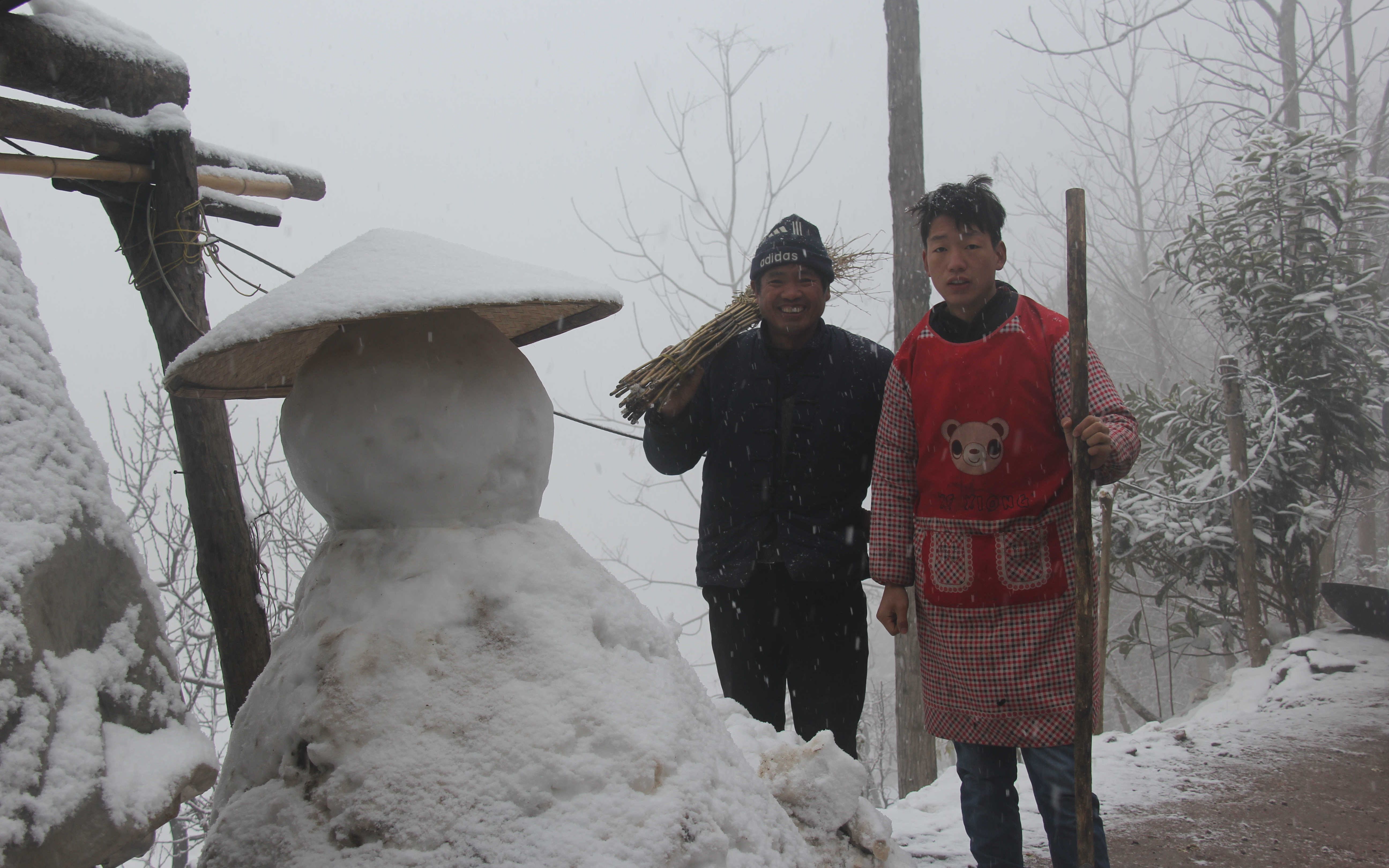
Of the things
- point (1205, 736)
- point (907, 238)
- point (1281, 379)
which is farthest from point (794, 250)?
point (1281, 379)

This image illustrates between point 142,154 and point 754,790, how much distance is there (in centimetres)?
294

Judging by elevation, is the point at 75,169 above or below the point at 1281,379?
above

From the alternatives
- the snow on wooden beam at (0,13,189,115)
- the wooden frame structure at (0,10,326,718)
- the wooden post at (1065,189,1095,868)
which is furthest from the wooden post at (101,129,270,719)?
the wooden post at (1065,189,1095,868)

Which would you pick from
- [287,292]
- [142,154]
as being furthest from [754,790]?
[142,154]

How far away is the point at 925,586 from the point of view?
6.42 ft

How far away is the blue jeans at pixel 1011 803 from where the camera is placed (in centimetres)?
183

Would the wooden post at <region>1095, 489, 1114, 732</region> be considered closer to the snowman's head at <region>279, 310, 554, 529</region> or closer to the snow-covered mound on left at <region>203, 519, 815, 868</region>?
the snow-covered mound on left at <region>203, 519, 815, 868</region>

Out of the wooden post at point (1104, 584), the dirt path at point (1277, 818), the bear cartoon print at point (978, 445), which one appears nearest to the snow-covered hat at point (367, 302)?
the bear cartoon print at point (978, 445)

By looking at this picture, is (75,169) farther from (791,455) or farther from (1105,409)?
(1105,409)

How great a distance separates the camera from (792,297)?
2.31 metres

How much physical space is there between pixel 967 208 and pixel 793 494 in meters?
0.86

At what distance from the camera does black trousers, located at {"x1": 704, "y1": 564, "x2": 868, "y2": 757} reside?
91.0 inches

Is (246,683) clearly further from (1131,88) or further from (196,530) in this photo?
(1131,88)

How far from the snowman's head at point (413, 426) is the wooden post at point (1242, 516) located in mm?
5055
